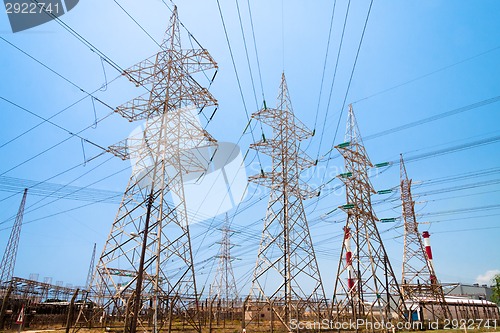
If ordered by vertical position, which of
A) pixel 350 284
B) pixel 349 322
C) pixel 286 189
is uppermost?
pixel 286 189

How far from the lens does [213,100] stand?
1827cm

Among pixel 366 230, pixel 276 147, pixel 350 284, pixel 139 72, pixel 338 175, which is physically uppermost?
pixel 139 72

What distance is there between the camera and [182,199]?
16.0 metres

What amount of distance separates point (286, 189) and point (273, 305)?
7.54 meters

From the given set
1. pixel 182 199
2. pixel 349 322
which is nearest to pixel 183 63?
pixel 182 199

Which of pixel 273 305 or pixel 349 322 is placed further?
pixel 349 322

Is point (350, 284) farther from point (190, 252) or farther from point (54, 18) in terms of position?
point (54, 18)

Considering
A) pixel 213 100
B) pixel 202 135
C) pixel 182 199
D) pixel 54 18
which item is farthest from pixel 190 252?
pixel 54 18

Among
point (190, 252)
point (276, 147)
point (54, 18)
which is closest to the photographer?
point (54, 18)

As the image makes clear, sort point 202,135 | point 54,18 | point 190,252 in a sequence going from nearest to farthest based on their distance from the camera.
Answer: point 54,18 < point 190,252 < point 202,135

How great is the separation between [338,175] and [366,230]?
4475 mm

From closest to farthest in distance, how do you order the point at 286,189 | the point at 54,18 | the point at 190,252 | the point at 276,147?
the point at 54,18
the point at 190,252
the point at 286,189
the point at 276,147

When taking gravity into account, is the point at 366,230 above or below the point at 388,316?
above

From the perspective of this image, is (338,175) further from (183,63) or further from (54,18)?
(54,18)
